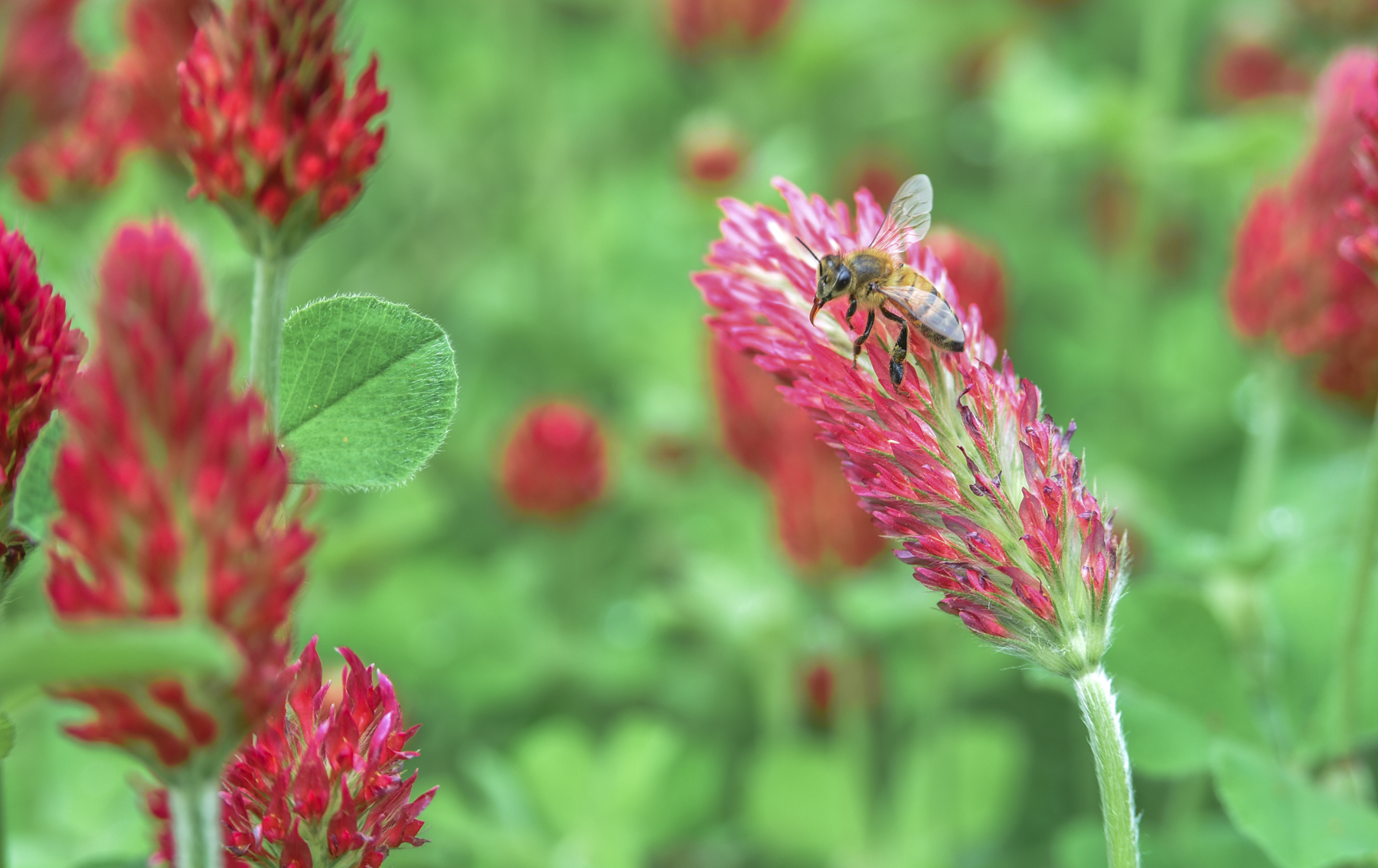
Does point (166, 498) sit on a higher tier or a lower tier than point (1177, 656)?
lower

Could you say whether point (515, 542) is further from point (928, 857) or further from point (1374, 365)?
point (1374, 365)

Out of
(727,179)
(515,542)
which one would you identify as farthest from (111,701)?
(515,542)

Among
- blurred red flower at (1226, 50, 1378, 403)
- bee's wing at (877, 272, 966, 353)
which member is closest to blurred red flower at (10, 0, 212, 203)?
bee's wing at (877, 272, 966, 353)

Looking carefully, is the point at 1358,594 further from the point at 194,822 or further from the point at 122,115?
the point at 122,115

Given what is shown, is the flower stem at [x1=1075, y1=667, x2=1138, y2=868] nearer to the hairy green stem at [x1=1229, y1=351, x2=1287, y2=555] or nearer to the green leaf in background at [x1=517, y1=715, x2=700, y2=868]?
the hairy green stem at [x1=1229, y1=351, x2=1287, y2=555]

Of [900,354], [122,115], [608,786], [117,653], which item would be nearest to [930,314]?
[900,354]

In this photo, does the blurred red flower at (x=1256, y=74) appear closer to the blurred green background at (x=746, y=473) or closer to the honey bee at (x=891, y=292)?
the blurred green background at (x=746, y=473)

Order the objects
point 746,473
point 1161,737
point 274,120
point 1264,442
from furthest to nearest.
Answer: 1. point 746,473
2. point 1264,442
3. point 1161,737
4. point 274,120

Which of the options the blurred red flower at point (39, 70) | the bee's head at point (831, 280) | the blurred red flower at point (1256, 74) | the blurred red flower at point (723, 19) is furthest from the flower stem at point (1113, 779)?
the blurred red flower at point (1256, 74)
